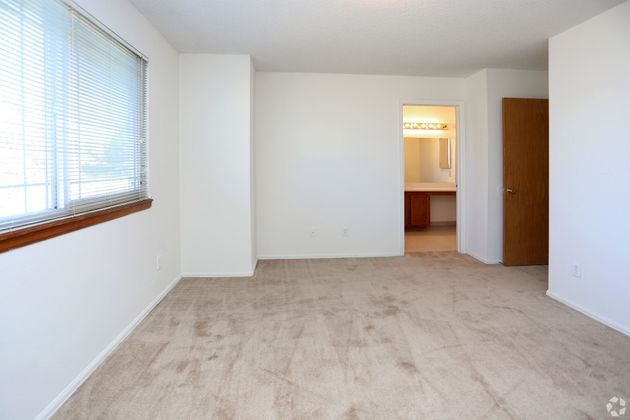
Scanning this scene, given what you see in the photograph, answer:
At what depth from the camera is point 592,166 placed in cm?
307

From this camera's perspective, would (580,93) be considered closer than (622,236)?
No

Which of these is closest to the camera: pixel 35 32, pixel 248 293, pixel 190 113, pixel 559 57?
pixel 35 32

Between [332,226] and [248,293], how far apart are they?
1.78 meters

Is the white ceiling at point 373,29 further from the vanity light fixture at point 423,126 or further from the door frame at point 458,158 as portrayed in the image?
the vanity light fixture at point 423,126

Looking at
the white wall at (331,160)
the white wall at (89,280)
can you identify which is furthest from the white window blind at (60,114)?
the white wall at (331,160)

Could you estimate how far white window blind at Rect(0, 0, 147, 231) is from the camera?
168cm

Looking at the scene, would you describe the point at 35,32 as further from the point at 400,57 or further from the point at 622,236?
the point at 622,236

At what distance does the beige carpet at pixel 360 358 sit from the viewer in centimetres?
190

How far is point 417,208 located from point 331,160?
2758 mm

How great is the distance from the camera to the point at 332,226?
16.7 feet

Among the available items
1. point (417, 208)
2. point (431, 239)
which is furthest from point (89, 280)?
point (417, 208)

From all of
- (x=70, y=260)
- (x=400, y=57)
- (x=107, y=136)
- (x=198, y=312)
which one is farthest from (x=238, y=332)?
(x=400, y=57)

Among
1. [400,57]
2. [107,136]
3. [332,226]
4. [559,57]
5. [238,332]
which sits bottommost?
[238,332]

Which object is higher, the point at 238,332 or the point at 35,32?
the point at 35,32
